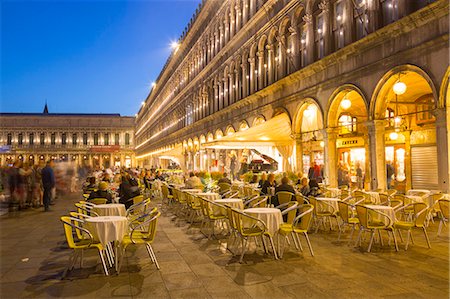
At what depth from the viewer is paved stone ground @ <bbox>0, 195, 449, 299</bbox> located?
520cm

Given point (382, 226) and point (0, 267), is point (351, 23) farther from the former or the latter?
point (0, 267)

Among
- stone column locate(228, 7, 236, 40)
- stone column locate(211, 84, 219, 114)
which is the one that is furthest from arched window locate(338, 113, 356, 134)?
stone column locate(211, 84, 219, 114)

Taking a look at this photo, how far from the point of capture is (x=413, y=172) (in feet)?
56.2

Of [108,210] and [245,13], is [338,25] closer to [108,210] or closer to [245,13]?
[245,13]

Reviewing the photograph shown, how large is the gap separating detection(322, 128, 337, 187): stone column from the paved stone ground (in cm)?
701

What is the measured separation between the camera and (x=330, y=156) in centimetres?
1549

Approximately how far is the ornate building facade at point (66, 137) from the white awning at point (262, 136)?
267 ft

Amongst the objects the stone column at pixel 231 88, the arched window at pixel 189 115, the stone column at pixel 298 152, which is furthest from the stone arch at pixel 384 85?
the arched window at pixel 189 115

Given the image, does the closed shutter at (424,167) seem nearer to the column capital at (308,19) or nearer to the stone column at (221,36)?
the column capital at (308,19)

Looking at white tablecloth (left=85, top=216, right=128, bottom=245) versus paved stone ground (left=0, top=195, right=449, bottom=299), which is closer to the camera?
paved stone ground (left=0, top=195, right=449, bottom=299)

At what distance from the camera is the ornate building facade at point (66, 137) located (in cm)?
9500

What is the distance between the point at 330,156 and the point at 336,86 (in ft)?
8.68

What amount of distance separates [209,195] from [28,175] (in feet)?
27.2

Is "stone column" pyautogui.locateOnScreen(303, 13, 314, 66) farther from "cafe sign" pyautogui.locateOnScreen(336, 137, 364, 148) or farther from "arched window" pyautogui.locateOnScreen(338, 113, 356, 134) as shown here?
"cafe sign" pyautogui.locateOnScreen(336, 137, 364, 148)
